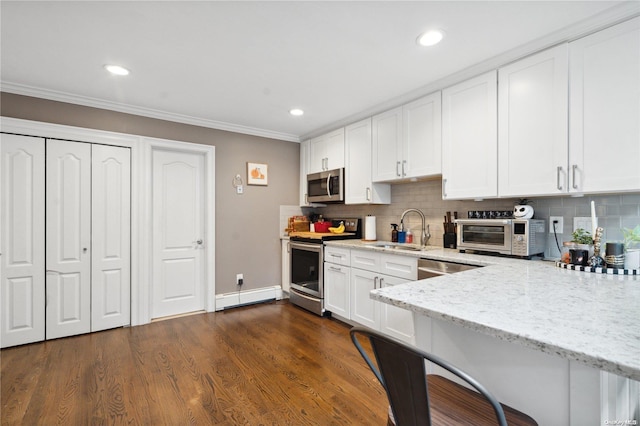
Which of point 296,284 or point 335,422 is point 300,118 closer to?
point 296,284

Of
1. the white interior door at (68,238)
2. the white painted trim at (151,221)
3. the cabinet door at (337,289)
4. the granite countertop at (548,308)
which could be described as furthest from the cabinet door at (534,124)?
the white interior door at (68,238)

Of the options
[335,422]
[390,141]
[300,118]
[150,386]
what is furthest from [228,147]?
[335,422]

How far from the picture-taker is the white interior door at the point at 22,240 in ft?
9.18

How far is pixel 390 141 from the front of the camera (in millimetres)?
3221

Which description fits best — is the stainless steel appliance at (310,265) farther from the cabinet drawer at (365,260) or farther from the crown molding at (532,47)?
the crown molding at (532,47)

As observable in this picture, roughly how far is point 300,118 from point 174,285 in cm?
251

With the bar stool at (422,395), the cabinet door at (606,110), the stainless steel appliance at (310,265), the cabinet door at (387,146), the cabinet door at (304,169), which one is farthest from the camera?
the cabinet door at (304,169)

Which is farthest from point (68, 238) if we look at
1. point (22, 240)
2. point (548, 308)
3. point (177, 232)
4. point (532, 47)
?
point (532, 47)

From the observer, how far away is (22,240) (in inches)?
113

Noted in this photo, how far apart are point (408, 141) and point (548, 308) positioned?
224 cm

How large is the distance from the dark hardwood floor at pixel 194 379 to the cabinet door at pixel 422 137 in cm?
179

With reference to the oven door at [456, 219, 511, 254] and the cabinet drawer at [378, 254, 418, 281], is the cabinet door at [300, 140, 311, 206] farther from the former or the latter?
the oven door at [456, 219, 511, 254]

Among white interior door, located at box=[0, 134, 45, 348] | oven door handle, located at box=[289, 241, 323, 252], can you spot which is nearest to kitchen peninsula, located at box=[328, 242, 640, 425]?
oven door handle, located at box=[289, 241, 323, 252]

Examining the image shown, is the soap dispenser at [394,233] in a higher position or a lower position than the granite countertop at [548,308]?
higher
